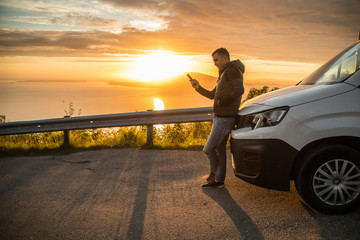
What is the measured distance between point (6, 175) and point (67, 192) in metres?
1.62

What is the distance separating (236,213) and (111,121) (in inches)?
168

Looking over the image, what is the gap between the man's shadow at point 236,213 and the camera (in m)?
3.23

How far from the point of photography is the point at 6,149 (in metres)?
7.07

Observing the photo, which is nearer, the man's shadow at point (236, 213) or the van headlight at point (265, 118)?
the man's shadow at point (236, 213)

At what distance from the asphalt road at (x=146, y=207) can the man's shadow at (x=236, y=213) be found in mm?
10

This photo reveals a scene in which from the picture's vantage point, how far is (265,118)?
371 cm

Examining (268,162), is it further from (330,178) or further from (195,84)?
(195,84)

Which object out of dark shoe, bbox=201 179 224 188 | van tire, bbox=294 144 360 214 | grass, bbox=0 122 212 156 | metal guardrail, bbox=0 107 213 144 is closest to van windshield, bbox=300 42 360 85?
van tire, bbox=294 144 360 214

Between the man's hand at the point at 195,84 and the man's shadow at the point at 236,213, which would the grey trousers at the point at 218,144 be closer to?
the man's shadow at the point at 236,213

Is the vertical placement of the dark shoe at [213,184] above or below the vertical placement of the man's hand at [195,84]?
below

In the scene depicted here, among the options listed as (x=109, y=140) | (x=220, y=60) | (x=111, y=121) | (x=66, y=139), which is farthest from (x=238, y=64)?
(x=66, y=139)

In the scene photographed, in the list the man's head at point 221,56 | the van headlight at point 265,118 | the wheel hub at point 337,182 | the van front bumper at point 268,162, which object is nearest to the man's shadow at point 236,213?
the van front bumper at point 268,162

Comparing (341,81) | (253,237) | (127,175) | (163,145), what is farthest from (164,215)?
(163,145)

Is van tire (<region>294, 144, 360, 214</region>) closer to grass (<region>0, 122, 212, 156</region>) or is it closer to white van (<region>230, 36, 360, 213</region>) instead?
white van (<region>230, 36, 360, 213</region>)
